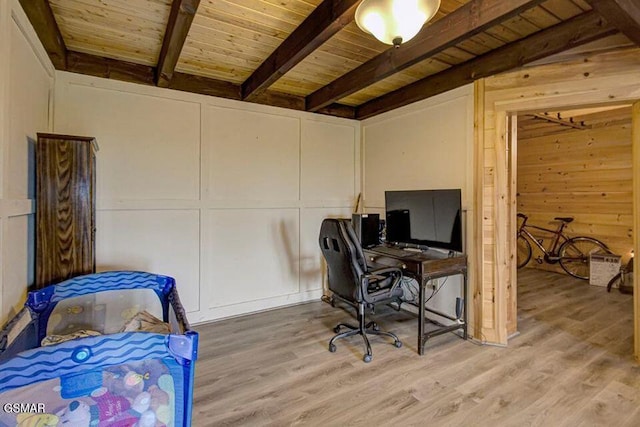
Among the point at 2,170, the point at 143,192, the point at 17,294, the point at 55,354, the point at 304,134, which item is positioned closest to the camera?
the point at 55,354

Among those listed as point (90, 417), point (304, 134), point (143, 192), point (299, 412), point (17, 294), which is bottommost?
point (299, 412)

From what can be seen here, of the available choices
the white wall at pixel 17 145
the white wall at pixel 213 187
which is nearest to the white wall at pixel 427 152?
the white wall at pixel 213 187

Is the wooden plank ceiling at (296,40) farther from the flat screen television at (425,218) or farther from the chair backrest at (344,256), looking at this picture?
the chair backrest at (344,256)

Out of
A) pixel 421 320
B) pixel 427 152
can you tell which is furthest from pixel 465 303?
pixel 427 152

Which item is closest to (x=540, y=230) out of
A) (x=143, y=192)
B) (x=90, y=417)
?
(x=143, y=192)

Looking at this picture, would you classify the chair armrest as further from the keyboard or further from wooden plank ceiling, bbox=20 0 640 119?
wooden plank ceiling, bbox=20 0 640 119

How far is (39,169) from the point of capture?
2076 millimetres

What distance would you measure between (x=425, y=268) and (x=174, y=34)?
2.59m

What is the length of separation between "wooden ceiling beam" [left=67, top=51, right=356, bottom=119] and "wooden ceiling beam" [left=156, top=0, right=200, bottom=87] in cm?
18

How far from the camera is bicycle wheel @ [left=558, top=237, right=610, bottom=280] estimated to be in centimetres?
511

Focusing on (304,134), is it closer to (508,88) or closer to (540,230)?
(508,88)

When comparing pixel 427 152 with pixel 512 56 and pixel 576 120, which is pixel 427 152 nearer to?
pixel 512 56

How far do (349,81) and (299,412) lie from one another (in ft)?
9.43

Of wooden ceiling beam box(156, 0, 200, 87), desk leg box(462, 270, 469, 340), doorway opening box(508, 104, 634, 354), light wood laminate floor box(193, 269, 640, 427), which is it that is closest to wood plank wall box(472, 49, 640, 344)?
desk leg box(462, 270, 469, 340)
